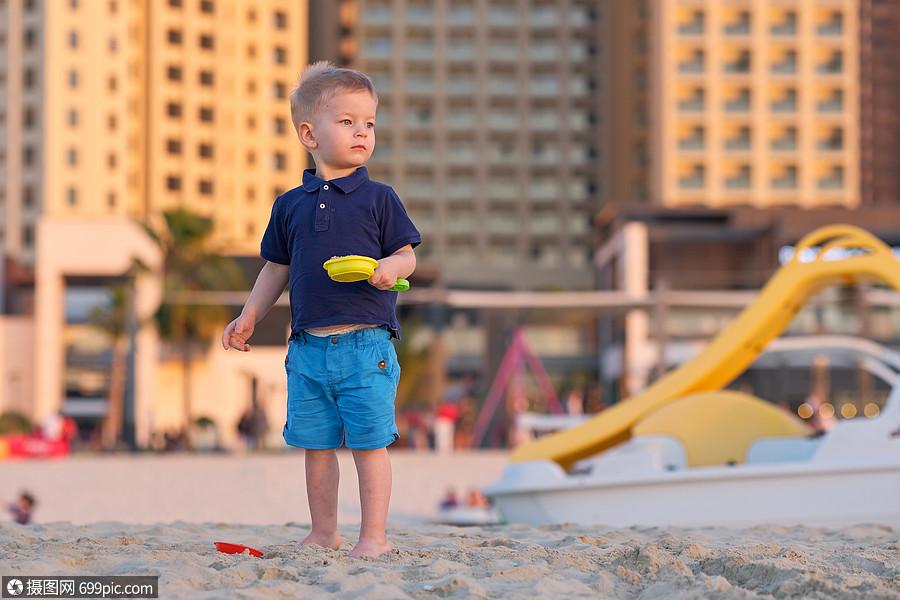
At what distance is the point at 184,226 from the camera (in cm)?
5097

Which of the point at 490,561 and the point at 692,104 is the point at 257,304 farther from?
the point at 692,104

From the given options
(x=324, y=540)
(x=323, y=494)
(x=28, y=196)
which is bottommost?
(x=324, y=540)

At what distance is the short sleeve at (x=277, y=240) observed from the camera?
5441 mm

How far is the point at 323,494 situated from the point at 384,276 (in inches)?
35.6

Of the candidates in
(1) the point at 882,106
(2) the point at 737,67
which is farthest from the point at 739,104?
(1) the point at 882,106

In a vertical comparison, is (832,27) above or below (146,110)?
above

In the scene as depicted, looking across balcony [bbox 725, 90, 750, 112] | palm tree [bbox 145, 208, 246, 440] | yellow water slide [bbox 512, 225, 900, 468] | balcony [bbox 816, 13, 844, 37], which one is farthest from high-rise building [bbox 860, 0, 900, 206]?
yellow water slide [bbox 512, 225, 900, 468]

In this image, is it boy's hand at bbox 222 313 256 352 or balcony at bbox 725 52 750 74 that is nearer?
boy's hand at bbox 222 313 256 352

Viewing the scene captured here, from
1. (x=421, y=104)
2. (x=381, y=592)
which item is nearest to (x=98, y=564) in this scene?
(x=381, y=592)

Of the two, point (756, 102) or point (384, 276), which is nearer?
point (384, 276)

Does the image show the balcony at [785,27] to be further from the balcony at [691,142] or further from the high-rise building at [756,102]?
the balcony at [691,142]

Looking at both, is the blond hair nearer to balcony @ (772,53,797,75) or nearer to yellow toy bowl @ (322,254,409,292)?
yellow toy bowl @ (322,254,409,292)

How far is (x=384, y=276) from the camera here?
4988mm

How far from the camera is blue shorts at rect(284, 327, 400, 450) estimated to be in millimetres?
5129
